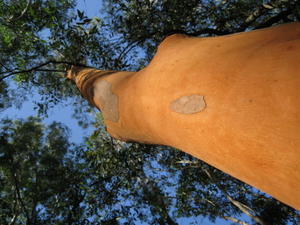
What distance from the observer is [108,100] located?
76.2 inches

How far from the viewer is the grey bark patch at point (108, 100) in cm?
180

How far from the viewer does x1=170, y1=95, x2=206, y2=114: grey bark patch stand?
894 mm

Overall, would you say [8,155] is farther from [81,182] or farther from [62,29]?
[62,29]

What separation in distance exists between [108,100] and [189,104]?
1118mm

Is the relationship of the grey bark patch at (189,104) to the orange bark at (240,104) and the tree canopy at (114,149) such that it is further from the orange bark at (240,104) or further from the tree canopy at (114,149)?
the tree canopy at (114,149)

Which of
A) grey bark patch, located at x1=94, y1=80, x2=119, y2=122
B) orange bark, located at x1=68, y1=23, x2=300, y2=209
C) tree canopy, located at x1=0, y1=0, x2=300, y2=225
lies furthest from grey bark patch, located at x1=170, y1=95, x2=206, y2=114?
tree canopy, located at x1=0, y1=0, x2=300, y2=225

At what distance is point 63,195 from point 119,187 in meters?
1.74

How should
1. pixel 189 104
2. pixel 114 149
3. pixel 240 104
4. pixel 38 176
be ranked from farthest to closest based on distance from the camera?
pixel 38 176
pixel 114 149
pixel 189 104
pixel 240 104

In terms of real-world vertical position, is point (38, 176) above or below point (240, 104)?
below

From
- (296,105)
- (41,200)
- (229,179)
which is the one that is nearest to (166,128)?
(296,105)

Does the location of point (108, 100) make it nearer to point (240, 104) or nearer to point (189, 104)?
point (189, 104)

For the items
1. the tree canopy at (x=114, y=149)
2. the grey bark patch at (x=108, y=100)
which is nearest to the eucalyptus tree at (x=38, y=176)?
the tree canopy at (x=114, y=149)

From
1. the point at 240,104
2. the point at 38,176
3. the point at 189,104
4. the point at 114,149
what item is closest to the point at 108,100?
the point at 189,104

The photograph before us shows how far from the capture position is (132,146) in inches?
229
